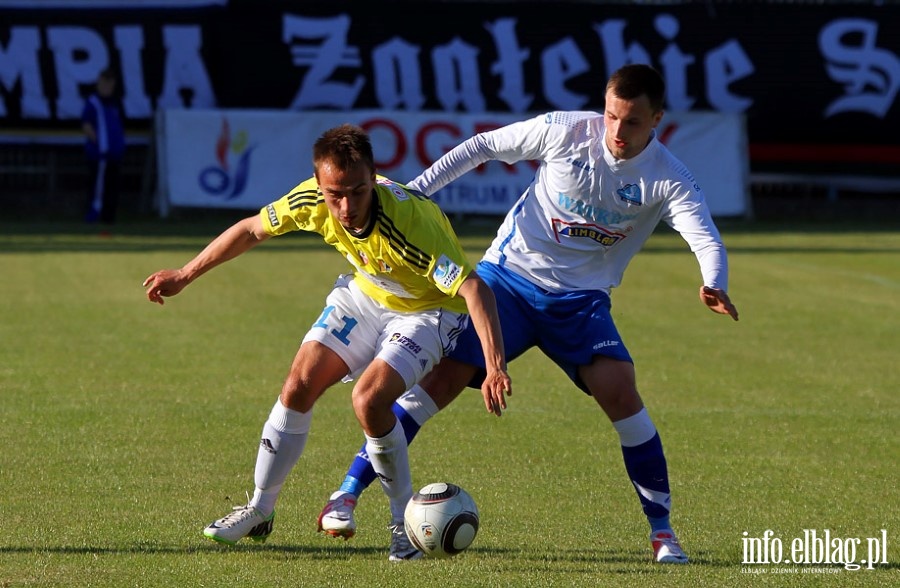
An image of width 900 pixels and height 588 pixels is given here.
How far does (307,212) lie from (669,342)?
6.32 meters

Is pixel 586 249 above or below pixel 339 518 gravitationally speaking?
above

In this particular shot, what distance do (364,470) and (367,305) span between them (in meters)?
0.70

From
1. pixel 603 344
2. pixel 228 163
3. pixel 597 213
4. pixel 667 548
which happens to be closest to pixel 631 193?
pixel 597 213

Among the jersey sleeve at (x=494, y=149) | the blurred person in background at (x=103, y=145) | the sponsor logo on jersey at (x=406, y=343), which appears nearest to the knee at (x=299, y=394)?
the sponsor logo on jersey at (x=406, y=343)

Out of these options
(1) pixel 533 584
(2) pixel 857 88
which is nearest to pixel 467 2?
(2) pixel 857 88

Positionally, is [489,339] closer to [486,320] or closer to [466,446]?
[486,320]

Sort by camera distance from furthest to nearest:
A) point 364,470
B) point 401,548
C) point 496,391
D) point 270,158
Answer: point 270,158 < point 364,470 < point 401,548 < point 496,391

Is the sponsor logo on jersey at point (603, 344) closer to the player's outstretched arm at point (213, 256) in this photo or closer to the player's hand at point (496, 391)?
the player's hand at point (496, 391)

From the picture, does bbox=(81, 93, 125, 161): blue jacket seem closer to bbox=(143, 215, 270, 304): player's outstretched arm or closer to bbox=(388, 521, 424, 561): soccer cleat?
bbox=(143, 215, 270, 304): player's outstretched arm

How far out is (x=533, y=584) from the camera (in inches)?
200

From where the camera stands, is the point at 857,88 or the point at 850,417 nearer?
the point at 850,417

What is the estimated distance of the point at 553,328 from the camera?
19.3 feet

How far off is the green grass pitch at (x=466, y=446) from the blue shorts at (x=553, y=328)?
2.40 feet

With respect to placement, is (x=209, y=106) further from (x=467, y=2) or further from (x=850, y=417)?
(x=850, y=417)
